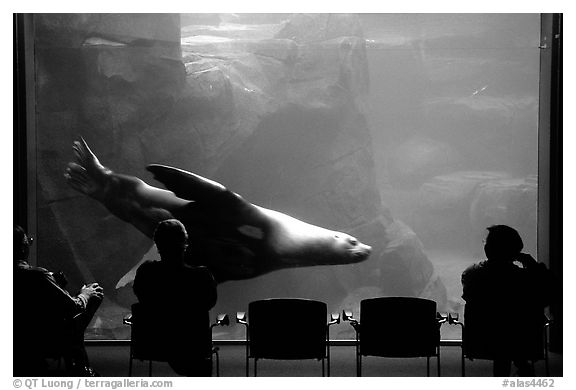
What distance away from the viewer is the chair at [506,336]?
492 centimetres

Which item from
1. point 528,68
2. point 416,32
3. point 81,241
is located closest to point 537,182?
point 528,68

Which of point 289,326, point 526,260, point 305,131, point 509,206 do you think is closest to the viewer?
point 289,326

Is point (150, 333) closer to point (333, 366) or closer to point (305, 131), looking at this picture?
point (333, 366)

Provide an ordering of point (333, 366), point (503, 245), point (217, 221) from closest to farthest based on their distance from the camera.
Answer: point (503, 245), point (333, 366), point (217, 221)

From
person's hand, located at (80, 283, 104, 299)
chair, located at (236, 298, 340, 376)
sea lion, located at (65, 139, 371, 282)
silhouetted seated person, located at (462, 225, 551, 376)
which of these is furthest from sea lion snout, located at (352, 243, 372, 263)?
person's hand, located at (80, 283, 104, 299)

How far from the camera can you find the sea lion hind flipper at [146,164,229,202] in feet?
23.4

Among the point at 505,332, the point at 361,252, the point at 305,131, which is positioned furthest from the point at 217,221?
the point at 505,332

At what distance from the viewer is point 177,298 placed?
4742 millimetres

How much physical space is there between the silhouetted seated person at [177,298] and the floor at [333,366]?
0.77m

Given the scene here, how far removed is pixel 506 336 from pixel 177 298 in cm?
210

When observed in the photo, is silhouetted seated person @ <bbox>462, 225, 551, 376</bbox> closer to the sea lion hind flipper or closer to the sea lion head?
the sea lion head

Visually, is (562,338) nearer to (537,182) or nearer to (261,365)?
(537,182)

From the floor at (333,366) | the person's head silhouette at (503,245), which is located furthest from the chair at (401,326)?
the floor at (333,366)
